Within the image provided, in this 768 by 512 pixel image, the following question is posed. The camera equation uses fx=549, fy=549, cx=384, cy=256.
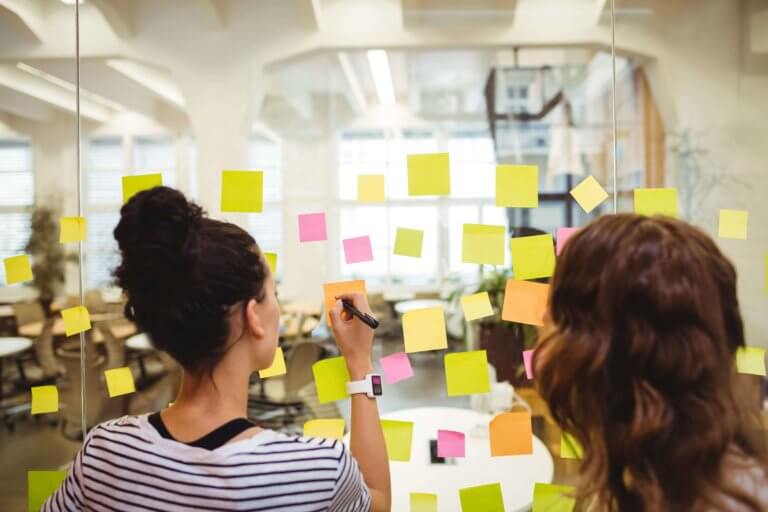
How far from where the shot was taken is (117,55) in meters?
1.75

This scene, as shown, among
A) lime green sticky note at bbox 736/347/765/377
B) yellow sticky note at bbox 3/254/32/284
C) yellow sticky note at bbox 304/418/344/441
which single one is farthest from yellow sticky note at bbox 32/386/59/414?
lime green sticky note at bbox 736/347/765/377

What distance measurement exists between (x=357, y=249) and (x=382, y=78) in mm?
2610

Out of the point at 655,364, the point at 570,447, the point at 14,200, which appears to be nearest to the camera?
the point at 655,364

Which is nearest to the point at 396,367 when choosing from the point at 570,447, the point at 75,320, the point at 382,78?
the point at 570,447

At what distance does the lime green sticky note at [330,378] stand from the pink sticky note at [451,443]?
26cm

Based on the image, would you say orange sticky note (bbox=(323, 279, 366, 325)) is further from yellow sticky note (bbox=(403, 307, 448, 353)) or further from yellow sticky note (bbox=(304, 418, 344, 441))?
yellow sticky note (bbox=(304, 418, 344, 441))

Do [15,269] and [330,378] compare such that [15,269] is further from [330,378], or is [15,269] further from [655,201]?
[655,201]

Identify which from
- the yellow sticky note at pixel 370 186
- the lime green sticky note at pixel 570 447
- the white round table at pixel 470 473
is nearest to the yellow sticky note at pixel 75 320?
the yellow sticky note at pixel 370 186

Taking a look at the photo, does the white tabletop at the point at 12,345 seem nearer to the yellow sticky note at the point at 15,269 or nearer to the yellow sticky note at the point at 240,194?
the yellow sticky note at the point at 15,269

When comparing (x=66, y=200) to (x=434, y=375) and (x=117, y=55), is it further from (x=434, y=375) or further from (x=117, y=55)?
(x=434, y=375)

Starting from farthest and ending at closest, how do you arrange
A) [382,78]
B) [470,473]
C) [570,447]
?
1. [382,78]
2. [470,473]
3. [570,447]

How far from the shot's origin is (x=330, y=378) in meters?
1.21

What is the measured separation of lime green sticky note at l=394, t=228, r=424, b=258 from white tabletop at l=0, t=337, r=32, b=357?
1.88 meters

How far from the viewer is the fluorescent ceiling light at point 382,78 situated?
3.32m
